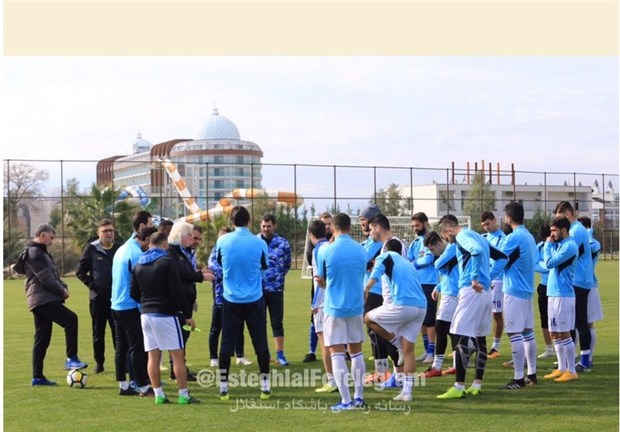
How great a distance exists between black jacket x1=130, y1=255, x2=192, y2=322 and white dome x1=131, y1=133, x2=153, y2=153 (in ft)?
568

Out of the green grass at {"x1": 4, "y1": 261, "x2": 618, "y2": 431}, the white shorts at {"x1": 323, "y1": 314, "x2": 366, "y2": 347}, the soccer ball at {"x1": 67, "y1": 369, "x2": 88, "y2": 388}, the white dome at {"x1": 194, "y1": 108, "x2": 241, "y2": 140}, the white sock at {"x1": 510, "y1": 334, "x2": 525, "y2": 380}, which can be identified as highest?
the white dome at {"x1": 194, "y1": 108, "x2": 241, "y2": 140}

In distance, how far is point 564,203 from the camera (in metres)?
10.6

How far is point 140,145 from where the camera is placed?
180 metres

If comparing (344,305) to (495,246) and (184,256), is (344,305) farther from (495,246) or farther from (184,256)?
(495,246)

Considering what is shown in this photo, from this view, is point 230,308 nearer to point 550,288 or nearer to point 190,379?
point 190,379

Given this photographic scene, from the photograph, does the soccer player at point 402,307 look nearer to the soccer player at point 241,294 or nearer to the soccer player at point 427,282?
the soccer player at point 241,294

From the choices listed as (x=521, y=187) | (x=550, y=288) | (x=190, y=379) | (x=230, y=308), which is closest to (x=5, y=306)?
(x=190, y=379)

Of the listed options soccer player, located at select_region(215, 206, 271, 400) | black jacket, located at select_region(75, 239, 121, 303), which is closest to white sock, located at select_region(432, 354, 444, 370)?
soccer player, located at select_region(215, 206, 271, 400)

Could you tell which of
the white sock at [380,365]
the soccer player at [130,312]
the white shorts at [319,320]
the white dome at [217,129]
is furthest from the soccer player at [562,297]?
the white dome at [217,129]

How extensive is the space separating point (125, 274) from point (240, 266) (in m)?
1.43

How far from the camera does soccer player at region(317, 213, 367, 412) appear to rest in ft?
28.0

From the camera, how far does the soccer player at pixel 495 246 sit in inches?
410

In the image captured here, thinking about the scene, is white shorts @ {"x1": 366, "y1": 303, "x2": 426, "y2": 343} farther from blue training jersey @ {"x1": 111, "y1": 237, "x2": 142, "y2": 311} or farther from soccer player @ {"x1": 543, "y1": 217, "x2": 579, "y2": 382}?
blue training jersey @ {"x1": 111, "y1": 237, "x2": 142, "y2": 311}

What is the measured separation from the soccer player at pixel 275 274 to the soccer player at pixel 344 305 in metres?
2.84
